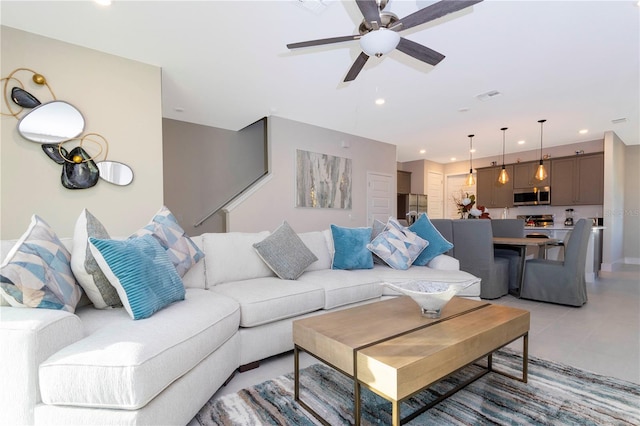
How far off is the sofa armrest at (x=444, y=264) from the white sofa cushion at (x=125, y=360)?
2423 millimetres

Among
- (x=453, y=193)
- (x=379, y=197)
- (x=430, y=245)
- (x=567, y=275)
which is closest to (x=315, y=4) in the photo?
(x=430, y=245)

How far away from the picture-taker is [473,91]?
4.11 meters

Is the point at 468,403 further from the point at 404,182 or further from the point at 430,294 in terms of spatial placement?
the point at 404,182

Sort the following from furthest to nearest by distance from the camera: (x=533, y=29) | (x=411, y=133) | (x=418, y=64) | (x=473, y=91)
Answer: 1. (x=411, y=133)
2. (x=473, y=91)
3. (x=418, y=64)
4. (x=533, y=29)

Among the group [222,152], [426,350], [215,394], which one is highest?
[222,152]

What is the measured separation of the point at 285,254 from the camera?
270 centimetres

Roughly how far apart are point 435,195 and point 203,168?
21.5 feet

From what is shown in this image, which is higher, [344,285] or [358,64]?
[358,64]

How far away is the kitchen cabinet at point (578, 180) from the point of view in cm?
638

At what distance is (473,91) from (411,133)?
208cm

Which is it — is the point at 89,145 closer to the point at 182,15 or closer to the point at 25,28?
the point at 25,28

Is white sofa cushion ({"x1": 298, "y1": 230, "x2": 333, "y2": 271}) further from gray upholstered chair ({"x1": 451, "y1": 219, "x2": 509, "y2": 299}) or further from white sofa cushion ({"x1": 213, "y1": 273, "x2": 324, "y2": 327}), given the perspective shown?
gray upholstered chair ({"x1": 451, "y1": 219, "x2": 509, "y2": 299})

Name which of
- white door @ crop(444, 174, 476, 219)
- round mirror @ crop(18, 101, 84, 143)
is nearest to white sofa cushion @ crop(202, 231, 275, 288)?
round mirror @ crop(18, 101, 84, 143)

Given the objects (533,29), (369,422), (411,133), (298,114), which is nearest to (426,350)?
(369,422)
